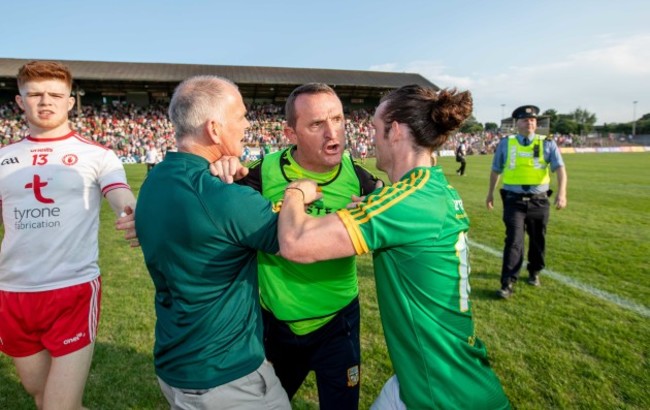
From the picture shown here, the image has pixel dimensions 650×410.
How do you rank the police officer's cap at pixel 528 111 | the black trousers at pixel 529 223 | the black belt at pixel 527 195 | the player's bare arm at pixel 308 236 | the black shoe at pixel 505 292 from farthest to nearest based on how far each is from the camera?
the police officer's cap at pixel 528 111, the black belt at pixel 527 195, the black trousers at pixel 529 223, the black shoe at pixel 505 292, the player's bare arm at pixel 308 236

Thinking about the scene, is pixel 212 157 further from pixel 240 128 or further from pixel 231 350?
pixel 231 350

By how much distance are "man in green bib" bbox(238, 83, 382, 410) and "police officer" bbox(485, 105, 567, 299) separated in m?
4.06

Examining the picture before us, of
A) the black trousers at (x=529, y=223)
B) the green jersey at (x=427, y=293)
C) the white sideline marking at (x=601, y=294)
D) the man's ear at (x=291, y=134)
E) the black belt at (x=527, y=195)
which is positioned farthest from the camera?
the black belt at (x=527, y=195)

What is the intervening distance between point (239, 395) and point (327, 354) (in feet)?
3.06

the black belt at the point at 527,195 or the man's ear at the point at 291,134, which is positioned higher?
the man's ear at the point at 291,134

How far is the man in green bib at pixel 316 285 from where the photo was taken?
8.76 ft

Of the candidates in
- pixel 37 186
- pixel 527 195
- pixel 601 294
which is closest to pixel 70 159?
pixel 37 186

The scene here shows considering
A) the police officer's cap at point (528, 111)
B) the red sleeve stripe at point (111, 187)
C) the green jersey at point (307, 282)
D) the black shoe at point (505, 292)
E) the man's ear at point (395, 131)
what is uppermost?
the police officer's cap at point (528, 111)

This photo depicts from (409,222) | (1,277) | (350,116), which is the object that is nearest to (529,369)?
(409,222)

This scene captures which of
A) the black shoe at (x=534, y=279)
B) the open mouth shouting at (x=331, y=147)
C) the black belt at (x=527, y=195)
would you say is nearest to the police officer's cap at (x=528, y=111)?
the black belt at (x=527, y=195)

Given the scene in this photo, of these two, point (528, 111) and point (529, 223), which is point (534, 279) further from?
point (528, 111)

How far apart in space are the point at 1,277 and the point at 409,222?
2833 millimetres

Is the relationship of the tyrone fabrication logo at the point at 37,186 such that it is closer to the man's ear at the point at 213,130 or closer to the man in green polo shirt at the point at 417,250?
the man's ear at the point at 213,130

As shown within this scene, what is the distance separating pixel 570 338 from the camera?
464cm
